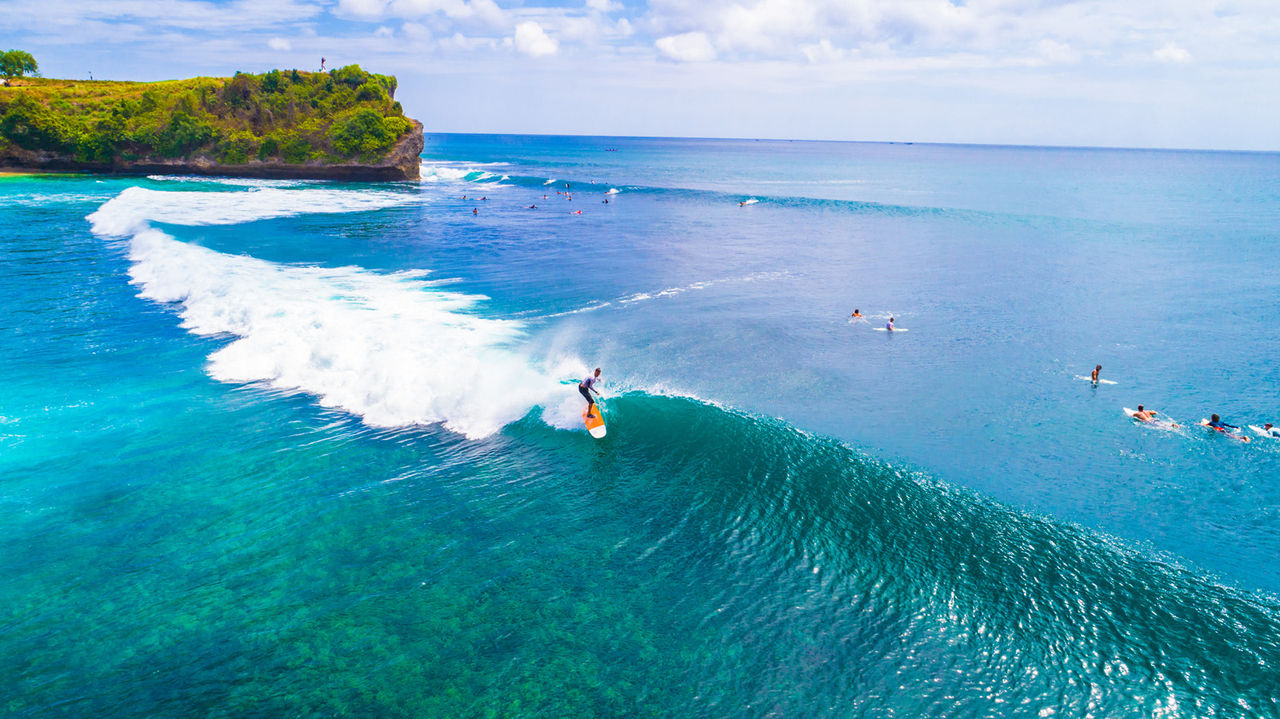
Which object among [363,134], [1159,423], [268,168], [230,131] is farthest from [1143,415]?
[230,131]

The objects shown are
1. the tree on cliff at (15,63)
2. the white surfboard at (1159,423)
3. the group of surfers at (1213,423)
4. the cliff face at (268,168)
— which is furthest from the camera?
the tree on cliff at (15,63)

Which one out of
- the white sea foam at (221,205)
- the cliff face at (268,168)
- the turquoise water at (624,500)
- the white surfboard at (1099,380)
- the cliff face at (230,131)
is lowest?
the turquoise water at (624,500)

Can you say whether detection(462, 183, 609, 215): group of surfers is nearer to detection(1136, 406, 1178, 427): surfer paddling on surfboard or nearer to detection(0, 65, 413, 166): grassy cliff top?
detection(0, 65, 413, 166): grassy cliff top

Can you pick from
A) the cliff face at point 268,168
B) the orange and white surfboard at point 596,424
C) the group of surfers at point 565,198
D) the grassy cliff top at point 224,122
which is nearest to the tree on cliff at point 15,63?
the grassy cliff top at point 224,122

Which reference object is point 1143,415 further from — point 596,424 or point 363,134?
point 363,134

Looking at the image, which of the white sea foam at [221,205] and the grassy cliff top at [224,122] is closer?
the white sea foam at [221,205]

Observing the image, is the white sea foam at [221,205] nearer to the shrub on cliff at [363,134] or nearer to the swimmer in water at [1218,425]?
the shrub on cliff at [363,134]

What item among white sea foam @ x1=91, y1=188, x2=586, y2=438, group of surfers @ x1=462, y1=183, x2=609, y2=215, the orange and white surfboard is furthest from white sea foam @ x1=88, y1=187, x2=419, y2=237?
the orange and white surfboard
